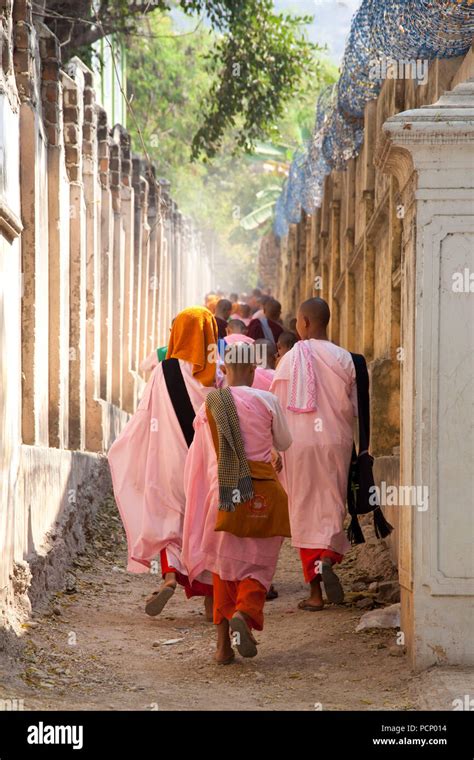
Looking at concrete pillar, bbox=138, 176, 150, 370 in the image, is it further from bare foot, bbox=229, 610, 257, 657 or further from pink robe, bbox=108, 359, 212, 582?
bare foot, bbox=229, 610, 257, 657

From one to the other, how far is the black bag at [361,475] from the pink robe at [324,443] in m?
0.07

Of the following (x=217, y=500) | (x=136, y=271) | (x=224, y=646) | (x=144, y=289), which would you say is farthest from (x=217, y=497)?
(x=144, y=289)

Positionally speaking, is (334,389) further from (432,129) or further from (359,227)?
(359,227)

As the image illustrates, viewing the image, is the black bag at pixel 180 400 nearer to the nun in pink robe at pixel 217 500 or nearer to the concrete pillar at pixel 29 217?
the nun in pink robe at pixel 217 500

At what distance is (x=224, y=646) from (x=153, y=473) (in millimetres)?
1455

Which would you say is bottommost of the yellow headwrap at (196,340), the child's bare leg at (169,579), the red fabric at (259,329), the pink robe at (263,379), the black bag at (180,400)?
the child's bare leg at (169,579)

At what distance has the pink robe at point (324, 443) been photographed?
744 cm

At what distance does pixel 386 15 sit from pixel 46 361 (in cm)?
363

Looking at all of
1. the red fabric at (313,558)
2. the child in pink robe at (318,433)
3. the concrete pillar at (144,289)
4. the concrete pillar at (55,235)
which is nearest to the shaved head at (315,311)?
→ the child in pink robe at (318,433)

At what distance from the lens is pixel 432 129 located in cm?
525

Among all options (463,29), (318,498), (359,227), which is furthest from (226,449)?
(359,227)

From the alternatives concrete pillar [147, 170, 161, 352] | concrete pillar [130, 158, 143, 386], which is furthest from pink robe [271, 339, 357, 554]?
concrete pillar [147, 170, 161, 352]

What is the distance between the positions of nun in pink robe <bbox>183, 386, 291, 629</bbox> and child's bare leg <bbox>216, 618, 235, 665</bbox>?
222 millimetres

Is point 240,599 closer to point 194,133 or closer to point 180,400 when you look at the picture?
point 180,400
